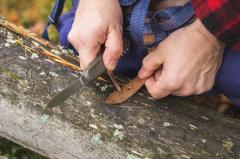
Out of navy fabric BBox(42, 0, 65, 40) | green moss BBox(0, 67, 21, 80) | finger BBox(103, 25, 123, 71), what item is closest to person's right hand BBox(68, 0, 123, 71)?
finger BBox(103, 25, 123, 71)

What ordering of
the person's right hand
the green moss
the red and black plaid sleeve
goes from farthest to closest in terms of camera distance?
1. the green moss
2. the person's right hand
3. the red and black plaid sleeve

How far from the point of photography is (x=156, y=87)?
161 centimetres

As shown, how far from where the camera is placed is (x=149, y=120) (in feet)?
5.35

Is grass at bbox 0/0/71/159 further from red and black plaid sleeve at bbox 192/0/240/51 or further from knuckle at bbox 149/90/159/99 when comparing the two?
red and black plaid sleeve at bbox 192/0/240/51

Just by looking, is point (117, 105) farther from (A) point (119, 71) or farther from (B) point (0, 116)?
(B) point (0, 116)

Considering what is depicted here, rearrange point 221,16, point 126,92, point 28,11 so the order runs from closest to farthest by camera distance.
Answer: point 221,16 < point 126,92 < point 28,11

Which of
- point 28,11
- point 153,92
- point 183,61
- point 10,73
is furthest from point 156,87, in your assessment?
point 28,11

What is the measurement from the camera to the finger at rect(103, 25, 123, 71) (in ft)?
5.06

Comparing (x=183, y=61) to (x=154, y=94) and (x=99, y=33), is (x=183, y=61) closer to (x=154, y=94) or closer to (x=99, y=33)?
(x=154, y=94)

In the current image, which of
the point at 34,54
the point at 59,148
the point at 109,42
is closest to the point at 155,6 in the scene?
the point at 109,42

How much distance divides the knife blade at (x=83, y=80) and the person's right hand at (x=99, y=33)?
3 cm

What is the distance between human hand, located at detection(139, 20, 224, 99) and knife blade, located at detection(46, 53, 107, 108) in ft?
0.53

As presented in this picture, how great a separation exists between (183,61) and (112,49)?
24 cm

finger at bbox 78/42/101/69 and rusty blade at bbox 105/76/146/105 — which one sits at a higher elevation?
finger at bbox 78/42/101/69
